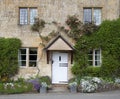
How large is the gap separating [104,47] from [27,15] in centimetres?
594

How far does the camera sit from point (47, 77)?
2481 centimetres

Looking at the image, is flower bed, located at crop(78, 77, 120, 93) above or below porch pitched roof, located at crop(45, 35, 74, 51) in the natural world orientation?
below

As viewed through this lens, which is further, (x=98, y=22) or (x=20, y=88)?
(x=98, y=22)

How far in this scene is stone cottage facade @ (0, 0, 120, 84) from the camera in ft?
83.6

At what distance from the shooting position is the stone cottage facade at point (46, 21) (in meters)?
25.5

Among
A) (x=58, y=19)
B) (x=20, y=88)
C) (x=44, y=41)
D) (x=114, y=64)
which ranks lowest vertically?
(x=20, y=88)

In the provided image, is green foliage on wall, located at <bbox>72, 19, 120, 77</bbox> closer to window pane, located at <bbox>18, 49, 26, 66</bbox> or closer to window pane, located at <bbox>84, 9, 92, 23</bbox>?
window pane, located at <bbox>84, 9, 92, 23</bbox>

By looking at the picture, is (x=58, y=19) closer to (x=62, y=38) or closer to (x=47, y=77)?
(x=62, y=38)

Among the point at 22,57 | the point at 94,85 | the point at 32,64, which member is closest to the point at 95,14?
the point at 32,64

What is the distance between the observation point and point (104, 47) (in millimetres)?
25156

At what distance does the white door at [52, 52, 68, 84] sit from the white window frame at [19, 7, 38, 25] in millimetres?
3005

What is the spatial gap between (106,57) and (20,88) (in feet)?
22.5

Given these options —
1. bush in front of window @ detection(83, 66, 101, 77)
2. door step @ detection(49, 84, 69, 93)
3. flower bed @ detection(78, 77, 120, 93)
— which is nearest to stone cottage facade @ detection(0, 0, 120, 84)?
door step @ detection(49, 84, 69, 93)

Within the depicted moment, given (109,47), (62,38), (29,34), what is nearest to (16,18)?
(29,34)
